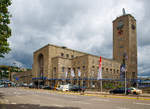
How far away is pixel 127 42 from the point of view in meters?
85.0

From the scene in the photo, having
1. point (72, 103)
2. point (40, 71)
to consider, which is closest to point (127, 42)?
point (40, 71)

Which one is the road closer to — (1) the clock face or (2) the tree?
(2) the tree

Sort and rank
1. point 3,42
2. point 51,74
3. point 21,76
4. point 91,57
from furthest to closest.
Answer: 1. point 21,76
2. point 51,74
3. point 91,57
4. point 3,42

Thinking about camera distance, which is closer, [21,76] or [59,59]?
[59,59]

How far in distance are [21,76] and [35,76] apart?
132 ft

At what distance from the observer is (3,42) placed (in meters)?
15.1

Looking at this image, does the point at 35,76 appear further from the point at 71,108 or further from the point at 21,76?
the point at 71,108

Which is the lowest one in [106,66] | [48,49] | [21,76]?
[21,76]

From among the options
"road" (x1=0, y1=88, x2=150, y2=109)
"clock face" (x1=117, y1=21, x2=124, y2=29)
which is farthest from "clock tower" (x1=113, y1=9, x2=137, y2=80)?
"road" (x1=0, y1=88, x2=150, y2=109)

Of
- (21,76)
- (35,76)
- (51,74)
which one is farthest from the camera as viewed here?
(21,76)

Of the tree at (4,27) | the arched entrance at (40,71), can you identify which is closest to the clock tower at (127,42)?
the arched entrance at (40,71)

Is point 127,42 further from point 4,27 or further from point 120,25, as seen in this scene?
point 4,27

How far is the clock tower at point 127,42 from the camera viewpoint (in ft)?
277


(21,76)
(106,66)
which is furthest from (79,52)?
(21,76)
